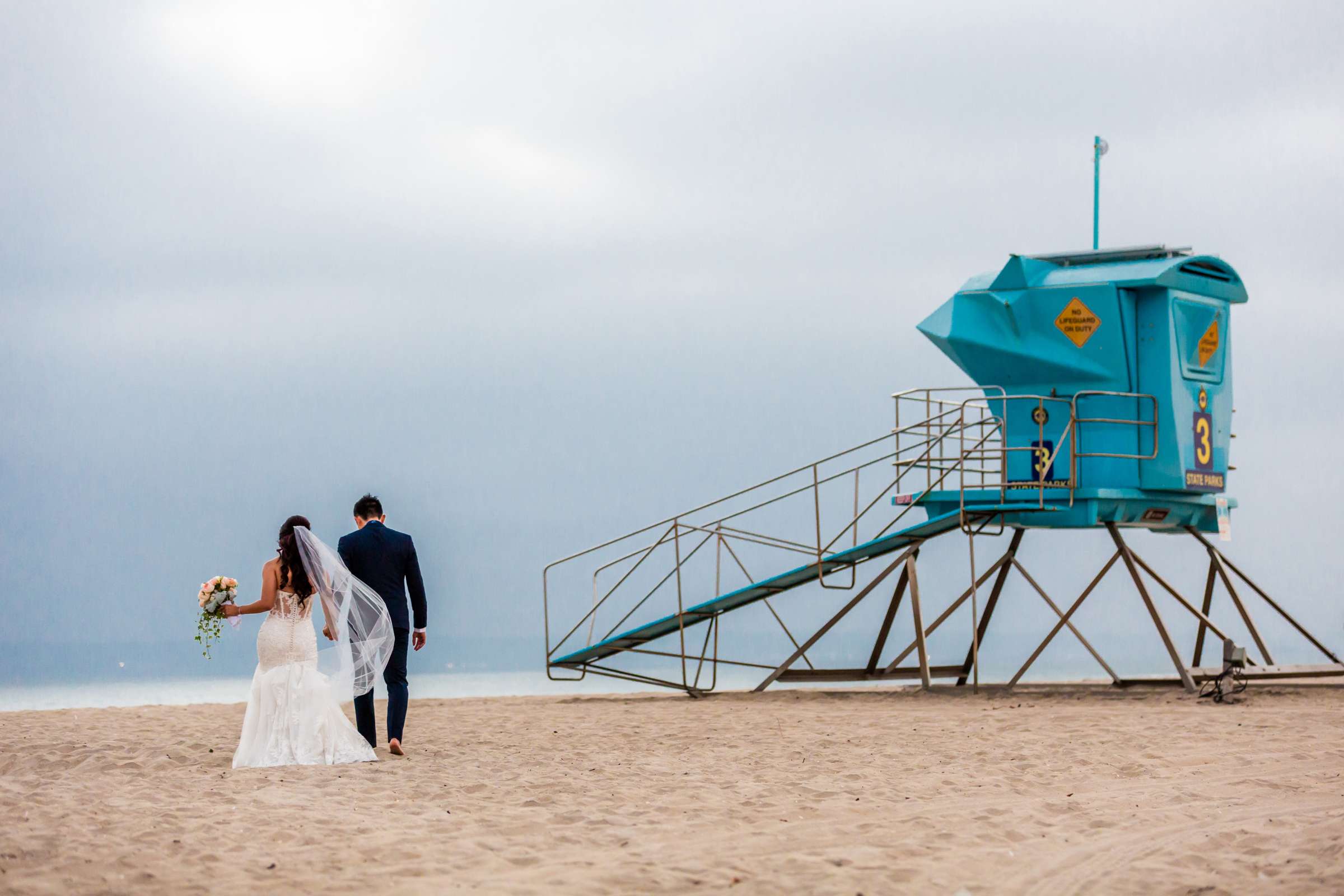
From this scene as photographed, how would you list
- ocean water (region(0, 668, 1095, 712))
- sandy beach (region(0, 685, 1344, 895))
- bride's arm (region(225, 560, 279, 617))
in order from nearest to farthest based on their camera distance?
sandy beach (region(0, 685, 1344, 895)), bride's arm (region(225, 560, 279, 617)), ocean water (region(0, 668, 1095, 712))

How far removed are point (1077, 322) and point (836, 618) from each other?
171 inches

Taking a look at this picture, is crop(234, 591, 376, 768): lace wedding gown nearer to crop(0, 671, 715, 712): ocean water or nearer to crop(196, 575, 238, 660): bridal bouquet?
crop(196, 575, 238, 660): bridal bouquet

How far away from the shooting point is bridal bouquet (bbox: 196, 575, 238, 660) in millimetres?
11352

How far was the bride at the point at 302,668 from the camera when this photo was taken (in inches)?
432

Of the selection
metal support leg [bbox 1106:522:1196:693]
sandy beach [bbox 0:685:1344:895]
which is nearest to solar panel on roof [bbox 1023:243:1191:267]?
metal support leg [bbox 1106:522:1196:693]

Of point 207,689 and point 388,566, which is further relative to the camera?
point 207,689

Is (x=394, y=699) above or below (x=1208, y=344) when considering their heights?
below

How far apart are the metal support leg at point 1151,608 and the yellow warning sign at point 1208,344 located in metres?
2.18

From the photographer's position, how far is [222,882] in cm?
726

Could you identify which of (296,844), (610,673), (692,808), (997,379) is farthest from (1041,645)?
(296,844)

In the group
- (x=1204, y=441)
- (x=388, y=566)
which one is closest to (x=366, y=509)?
(x=388, y=566)

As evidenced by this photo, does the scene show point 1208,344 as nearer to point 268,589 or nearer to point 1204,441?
point 1204,441

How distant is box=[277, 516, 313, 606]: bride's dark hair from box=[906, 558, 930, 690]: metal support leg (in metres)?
8.06

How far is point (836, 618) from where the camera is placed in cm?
1733
